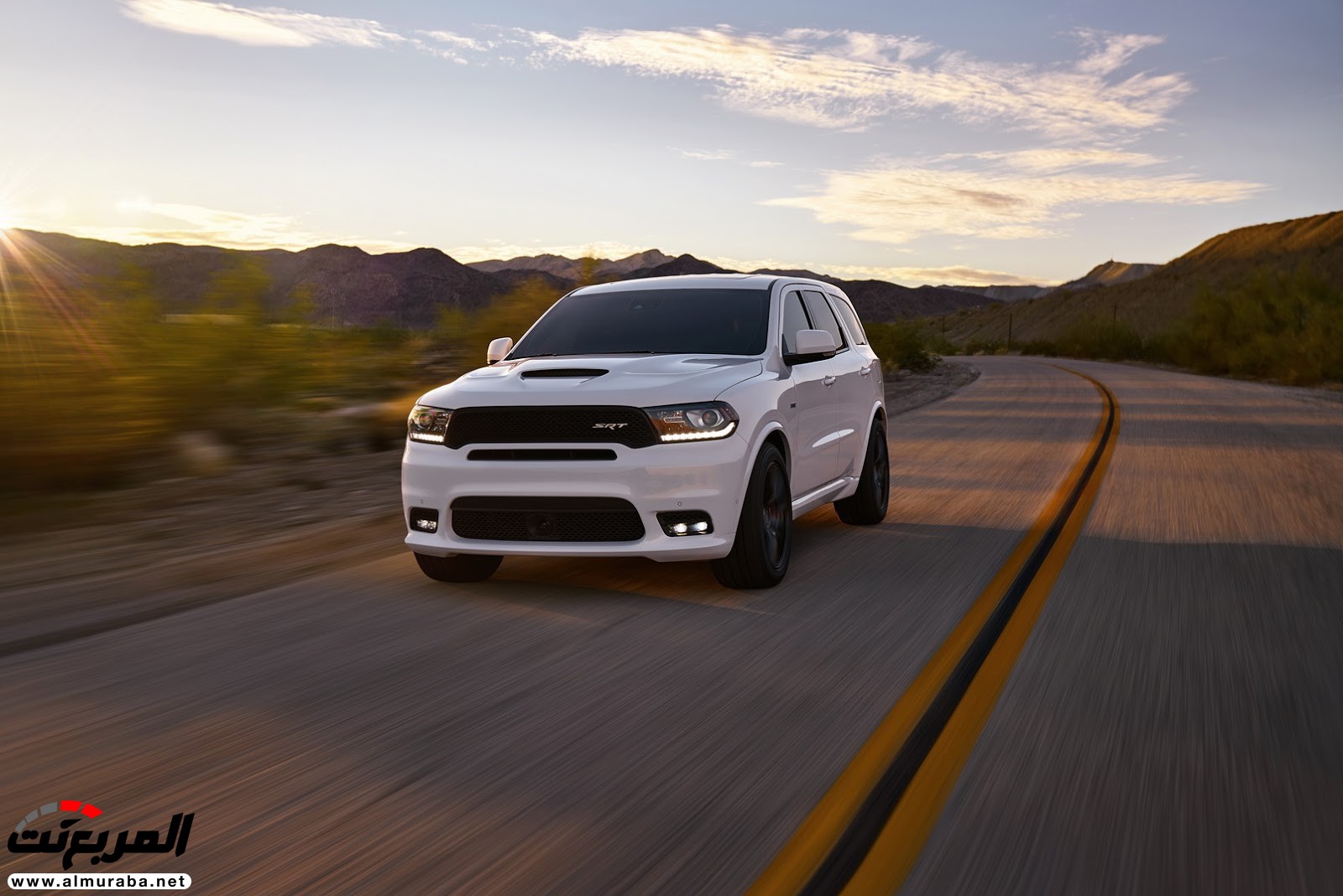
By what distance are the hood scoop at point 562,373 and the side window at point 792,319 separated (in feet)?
4.96

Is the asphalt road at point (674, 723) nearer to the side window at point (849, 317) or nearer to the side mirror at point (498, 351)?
the side mirror at point (498, 351)

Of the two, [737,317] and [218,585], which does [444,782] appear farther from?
[737,317]

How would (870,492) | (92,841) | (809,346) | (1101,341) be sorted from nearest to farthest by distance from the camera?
(92,841), (809,346), (870,492), (1101,341)

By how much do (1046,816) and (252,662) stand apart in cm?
348

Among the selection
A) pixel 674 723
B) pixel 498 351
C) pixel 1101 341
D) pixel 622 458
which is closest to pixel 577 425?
pixel 622 458

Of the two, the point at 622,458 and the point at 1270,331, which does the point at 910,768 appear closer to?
the point at 622,458

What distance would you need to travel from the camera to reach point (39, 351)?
10586mm

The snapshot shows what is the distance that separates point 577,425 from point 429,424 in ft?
2.98

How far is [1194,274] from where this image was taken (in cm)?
16262

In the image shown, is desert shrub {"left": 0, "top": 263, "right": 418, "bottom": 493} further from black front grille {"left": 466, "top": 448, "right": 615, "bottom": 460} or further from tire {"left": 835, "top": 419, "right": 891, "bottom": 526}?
tire {"left": 835, "top": 419, "right": 891, "bottom": 526}

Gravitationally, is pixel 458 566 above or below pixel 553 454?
below

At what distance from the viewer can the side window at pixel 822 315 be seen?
933 cm

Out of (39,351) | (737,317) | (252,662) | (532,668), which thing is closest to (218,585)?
(252,662)

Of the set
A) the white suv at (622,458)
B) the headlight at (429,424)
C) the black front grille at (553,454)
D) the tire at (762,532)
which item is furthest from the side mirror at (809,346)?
the headlight at (429,424)
